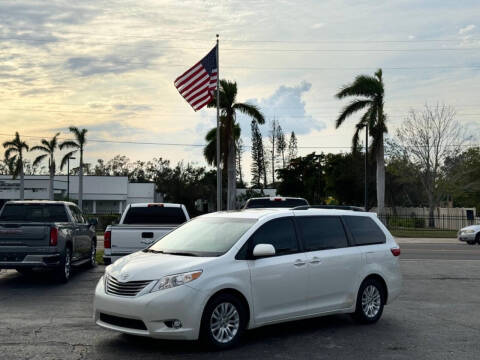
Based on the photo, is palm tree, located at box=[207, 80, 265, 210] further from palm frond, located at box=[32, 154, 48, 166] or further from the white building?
the white building

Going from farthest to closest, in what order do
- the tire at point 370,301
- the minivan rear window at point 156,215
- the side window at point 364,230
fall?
the minivan rear window at point 156,215
the side window at point 364,230
the tire at point 370,301

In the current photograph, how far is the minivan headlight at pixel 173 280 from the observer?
23.6 ft

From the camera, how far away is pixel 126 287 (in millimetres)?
7363

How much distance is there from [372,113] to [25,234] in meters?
31.4

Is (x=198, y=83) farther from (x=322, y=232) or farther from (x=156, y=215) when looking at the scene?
(x=322, y=232)

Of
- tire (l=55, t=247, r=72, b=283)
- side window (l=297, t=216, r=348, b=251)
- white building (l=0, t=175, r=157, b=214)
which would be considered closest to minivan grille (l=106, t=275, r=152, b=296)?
side window (l=297, t=216, r=348, b=251)

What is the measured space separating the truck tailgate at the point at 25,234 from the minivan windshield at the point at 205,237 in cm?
526

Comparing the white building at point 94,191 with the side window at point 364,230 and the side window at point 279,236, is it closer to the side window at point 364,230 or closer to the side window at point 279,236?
the side window at point 364,230

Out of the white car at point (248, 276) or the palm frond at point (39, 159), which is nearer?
the white car at point (248, 276)

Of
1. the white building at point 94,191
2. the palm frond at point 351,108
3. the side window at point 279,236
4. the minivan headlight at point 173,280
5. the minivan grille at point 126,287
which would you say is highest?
the palm frond at point 351,108

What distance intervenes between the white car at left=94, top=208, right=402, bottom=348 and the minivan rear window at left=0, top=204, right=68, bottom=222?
695 centimetres

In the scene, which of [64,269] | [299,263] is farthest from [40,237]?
[299,263]

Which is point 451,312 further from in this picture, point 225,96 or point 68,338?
point 225,96

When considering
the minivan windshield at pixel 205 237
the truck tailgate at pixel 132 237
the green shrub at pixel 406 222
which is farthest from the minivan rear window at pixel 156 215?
the green shrub at pixel 406 222
